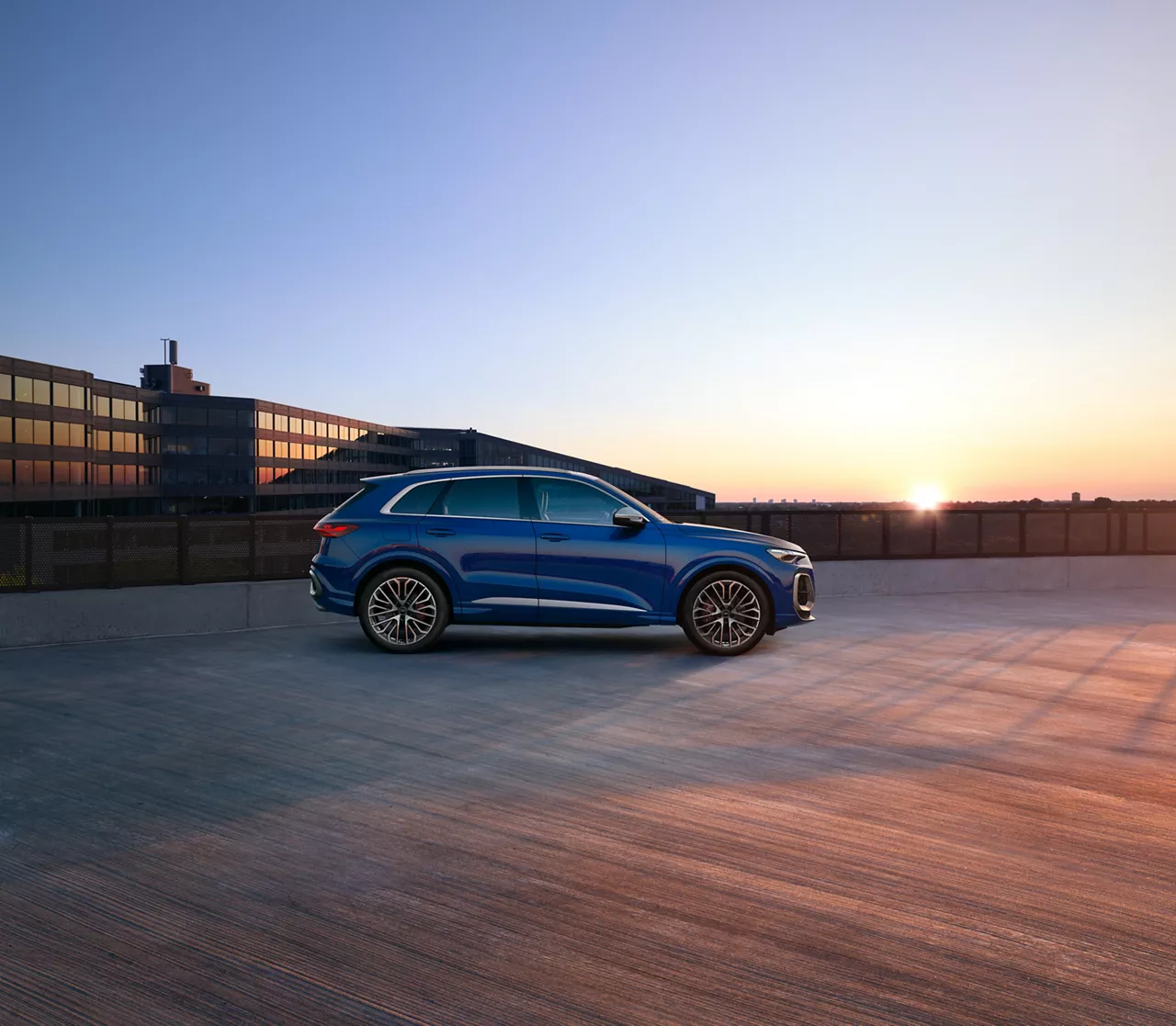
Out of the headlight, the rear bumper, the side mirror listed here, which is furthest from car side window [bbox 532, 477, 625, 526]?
the rear bumper

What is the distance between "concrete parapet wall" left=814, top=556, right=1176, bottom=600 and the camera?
1741 centimetres

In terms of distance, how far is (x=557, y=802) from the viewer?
5.14 m

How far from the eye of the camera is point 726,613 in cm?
1034

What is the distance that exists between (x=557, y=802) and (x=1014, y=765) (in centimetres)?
293

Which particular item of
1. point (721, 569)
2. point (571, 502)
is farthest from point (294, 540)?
point (721, 569)

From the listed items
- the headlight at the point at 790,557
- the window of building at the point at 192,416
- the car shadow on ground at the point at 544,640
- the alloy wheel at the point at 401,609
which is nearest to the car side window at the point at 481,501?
the alloy wheel at the point at 401,609

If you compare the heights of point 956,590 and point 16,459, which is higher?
point 16,459

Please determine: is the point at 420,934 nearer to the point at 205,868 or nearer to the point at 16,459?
the point at 205,868

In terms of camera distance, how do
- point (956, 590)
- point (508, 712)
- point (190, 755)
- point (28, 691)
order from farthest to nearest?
point (956, 590)
point (28, 691)
point (508, 712)
point (190, 755)

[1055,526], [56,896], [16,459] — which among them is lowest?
[56,896]

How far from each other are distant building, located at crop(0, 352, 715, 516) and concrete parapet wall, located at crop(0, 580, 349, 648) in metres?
50.8

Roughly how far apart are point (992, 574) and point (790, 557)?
9.84m

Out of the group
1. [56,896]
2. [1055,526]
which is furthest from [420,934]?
[1055,526]

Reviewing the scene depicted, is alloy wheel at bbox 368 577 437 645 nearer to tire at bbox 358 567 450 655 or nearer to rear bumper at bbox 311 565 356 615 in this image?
tire at bbox 358 567 450 655
